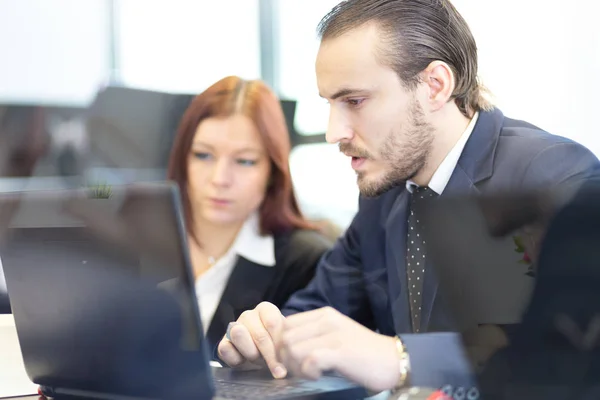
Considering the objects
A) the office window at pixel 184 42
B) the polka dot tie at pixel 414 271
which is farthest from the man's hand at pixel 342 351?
the office window at pixel 184 42

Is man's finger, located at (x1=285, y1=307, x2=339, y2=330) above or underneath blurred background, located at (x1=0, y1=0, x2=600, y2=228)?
underneath

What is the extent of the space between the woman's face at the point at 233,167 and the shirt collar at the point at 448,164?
26.2 inches

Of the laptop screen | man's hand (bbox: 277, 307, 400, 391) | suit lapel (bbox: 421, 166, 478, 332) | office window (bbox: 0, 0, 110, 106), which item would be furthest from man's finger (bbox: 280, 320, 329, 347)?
office window (bbox: 0, 0, 110, 106)

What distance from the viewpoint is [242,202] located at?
2.21 meters

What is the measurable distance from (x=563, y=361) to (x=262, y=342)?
0.51 m

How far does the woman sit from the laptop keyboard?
0.96m

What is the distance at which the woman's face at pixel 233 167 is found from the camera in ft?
→ 7.24

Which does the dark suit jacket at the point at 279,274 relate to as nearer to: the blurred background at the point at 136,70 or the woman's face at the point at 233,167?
the woman's face at the point at 233,167

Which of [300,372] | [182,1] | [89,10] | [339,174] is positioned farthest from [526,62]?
[300,372]

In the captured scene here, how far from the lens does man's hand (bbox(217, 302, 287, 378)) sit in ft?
3.94

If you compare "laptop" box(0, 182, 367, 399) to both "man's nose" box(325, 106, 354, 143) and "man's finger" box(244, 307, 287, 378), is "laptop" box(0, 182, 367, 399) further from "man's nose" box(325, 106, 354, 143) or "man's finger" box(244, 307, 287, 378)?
"man's nose" box(325, 106, 354, 143)

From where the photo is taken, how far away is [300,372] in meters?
1.01

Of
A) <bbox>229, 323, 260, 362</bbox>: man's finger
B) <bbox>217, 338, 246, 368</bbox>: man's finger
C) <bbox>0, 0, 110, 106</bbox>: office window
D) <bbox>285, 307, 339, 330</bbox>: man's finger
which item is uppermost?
<bbox>0, 0, 110, 106</bbox>: office window

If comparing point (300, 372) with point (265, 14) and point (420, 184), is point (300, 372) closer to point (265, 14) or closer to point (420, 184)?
point (420, 184)
